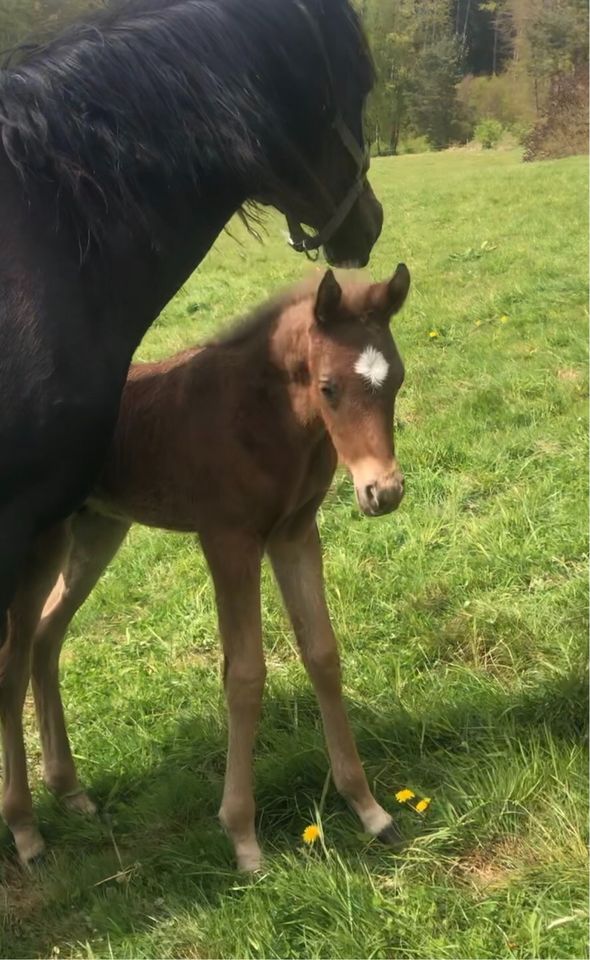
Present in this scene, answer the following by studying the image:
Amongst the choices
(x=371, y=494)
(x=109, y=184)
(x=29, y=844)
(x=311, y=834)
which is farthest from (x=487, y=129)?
(x=29, y=844)

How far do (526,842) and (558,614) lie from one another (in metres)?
1.11

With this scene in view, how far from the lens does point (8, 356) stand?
1.87m

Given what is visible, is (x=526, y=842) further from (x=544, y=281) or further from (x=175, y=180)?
(x=544, y=281)

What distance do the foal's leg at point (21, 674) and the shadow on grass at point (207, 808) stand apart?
13 centimetres

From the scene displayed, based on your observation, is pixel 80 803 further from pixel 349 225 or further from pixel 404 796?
pixel 349 225

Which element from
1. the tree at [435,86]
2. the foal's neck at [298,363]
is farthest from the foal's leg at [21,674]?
the tree at [435,86]

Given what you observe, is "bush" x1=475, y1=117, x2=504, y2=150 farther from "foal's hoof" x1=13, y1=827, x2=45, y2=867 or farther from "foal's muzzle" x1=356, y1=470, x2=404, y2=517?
"foal's hoof" x1=13, y1=827, x2=45, y2=867

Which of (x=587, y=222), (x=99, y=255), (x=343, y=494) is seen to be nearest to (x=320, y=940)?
(x=99, y=255)

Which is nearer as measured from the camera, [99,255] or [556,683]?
[99,255]

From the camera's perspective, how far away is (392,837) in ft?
7.50

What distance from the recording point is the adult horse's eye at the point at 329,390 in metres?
2.01

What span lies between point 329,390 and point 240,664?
2.62 ft

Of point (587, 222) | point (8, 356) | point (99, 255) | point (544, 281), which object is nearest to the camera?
point (8, 356)

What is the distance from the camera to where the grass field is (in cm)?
204
